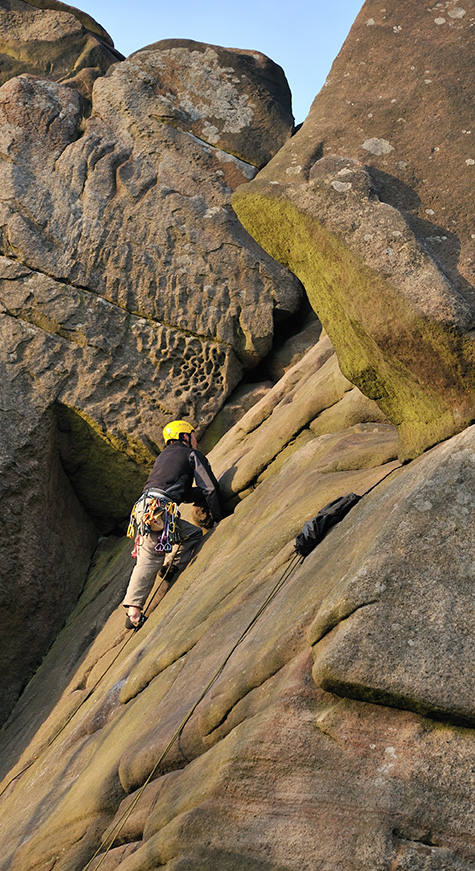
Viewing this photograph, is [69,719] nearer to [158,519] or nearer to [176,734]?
[158,519]

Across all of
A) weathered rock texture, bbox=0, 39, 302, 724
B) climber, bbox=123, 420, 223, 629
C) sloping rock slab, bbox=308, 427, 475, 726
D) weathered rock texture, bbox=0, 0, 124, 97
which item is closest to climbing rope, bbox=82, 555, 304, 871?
sloping rock slab, bbox=308, 427, 475, 726

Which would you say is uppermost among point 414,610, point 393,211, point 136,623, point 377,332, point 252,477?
point 393,211

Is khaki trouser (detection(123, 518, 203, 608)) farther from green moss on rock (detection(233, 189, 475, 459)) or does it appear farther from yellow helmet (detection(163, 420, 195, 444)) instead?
green moss on rock (detection(233, 189, 475, 459))

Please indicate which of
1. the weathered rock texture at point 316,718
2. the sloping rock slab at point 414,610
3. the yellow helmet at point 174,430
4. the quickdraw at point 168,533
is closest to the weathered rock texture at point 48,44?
the yellow helmet at point 174,430

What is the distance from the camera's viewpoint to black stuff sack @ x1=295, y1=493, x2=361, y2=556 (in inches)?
223

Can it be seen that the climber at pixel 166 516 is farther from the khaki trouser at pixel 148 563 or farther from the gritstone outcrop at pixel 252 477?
the gritstone outcrop at pixel 252 477

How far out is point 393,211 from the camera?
5289mm

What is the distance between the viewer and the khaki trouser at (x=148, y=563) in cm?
880

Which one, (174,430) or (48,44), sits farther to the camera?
(48,44)

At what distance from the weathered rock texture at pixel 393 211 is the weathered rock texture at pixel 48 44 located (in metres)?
8.98

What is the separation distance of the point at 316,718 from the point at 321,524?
1854 mm

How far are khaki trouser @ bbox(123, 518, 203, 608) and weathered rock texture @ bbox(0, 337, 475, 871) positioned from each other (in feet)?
6.31

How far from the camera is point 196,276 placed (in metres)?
12.2

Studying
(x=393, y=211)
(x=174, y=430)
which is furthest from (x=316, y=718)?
(x=174, y=430)
